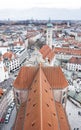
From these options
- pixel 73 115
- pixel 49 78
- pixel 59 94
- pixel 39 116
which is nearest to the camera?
pixel 39 116

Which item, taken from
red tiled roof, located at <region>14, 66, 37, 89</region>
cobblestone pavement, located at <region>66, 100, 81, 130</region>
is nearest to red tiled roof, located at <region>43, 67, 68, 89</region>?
red tiled roof, located at <region>14, 66, 37, 89</region>

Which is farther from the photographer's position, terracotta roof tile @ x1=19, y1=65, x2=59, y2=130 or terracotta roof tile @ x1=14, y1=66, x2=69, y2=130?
terracotta roof tile @ x1=14, y1=66, x2=69, y2=130

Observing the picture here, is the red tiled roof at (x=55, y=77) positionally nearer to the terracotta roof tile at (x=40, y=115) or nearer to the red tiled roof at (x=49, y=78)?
the red tiled roof at (x=49, y=78)

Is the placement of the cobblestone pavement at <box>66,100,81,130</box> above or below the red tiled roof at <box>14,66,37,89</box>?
below

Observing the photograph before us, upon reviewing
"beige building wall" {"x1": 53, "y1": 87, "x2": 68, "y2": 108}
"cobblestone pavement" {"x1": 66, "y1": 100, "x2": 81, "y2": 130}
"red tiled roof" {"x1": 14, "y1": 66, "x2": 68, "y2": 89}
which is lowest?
"cobblestone pavement" {"x1": 66, "y1": 100, "x2": 81, "y2": 130}

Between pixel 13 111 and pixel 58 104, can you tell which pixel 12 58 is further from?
pixel 58 104

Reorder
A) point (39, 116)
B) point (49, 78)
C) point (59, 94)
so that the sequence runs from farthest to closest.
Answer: point (59, 94)
point (49, 78)
point (39, 116)

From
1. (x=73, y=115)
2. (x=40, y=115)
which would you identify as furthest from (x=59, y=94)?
(x=40, y=115)

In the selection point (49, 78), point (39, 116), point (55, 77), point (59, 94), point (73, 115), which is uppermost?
point (39, 116)

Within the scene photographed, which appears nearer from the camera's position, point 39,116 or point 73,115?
point 39,116

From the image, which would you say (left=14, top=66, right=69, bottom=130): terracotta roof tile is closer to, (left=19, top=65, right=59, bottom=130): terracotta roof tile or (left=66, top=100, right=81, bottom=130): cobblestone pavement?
(left=19, top=65, right=59, bottom=130): terracotta roof tile

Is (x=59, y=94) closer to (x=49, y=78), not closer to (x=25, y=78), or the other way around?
(x=49, y=78)
